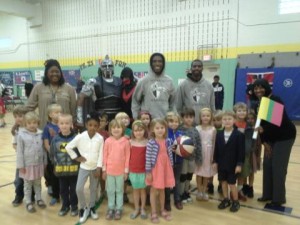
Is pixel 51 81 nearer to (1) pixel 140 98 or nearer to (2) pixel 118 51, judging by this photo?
(1) pixel 140 98

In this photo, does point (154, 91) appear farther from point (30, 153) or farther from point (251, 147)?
point (30, 153)

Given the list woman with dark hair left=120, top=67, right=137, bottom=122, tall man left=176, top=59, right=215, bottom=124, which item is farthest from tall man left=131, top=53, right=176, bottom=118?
tall man left=176, top=59, right=215, bottom=124

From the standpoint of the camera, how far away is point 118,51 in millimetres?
11781

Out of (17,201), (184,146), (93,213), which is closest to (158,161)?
(184,146)

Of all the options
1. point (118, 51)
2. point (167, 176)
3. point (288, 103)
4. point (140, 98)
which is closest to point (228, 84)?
point (288, 103)

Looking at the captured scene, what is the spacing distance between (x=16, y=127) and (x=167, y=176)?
1.93 meters

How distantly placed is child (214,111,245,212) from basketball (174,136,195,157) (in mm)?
366

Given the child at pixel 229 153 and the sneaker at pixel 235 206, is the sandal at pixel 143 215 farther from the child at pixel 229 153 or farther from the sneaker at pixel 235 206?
the sneaker at pixel 235 206

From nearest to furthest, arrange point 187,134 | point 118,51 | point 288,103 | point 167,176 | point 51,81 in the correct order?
1. point 167,176
2. point 187,134
3. point 51,81
4. point 288,103
5. point 118,51

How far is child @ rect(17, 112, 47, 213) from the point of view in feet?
10.3

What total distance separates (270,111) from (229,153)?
65 cm

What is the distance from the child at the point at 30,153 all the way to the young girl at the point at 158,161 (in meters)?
1.30

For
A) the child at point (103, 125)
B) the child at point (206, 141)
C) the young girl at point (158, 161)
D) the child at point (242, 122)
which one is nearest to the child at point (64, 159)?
the child at point (103, 125)

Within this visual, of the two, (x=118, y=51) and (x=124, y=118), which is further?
(x=118, y=51)
